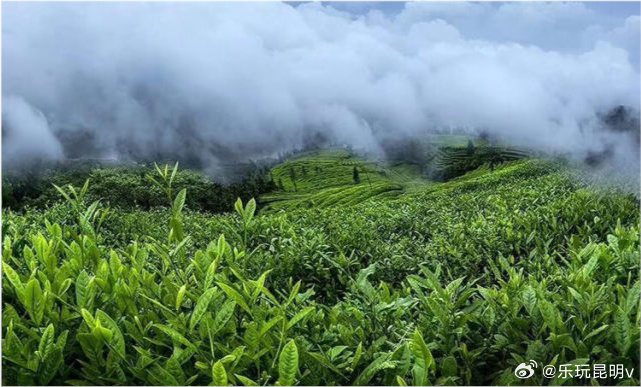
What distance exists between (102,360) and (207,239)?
1504mm

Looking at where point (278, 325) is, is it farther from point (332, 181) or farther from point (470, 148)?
point (470, 148)

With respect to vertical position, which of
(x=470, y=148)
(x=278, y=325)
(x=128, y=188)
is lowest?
(x=278, y=325)

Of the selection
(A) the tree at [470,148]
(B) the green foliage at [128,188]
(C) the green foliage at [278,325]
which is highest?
(A) the tree at [470,148]

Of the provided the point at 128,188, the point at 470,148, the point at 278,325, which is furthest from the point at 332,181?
the point at 278,325

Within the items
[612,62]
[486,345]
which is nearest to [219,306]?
[486,345]

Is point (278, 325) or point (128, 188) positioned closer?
point (278, 325)

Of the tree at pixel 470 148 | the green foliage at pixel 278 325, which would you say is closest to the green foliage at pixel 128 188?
the green foliage at pixel 278 325

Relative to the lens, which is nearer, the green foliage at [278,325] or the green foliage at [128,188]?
the green foliage at [278,325]

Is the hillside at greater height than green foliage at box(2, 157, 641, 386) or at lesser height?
greater

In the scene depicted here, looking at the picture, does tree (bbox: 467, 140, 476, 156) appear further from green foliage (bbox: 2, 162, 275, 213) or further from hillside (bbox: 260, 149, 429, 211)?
green foliage (bbox: 2, 162, 275, 213)

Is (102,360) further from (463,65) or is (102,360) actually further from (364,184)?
(463,65)

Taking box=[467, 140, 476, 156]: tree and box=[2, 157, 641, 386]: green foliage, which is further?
box=[467, 140, 476, 156]: tree

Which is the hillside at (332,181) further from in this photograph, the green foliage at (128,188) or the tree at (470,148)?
the tree at (470,148)

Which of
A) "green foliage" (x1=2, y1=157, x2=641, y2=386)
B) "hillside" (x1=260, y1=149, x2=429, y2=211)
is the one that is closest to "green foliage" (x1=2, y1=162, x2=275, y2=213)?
"hillside" (x1=260, y1=149, x2=429, y2=211)
